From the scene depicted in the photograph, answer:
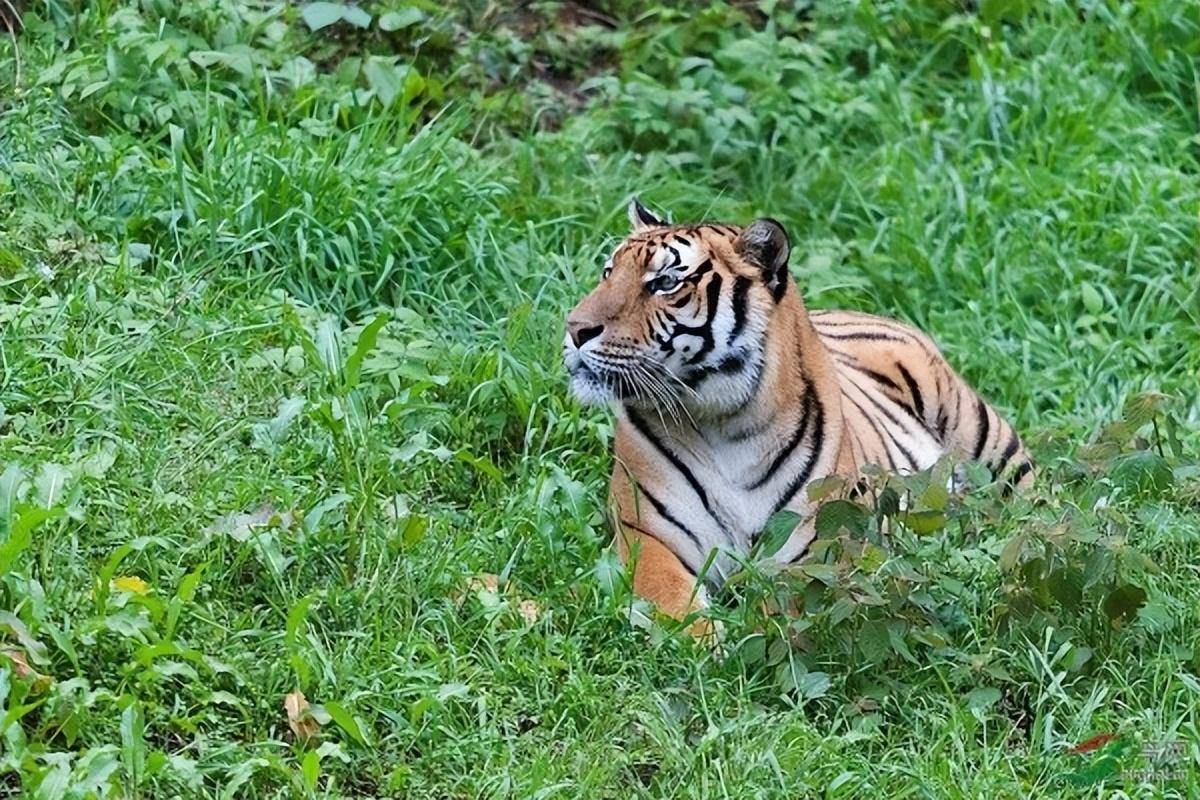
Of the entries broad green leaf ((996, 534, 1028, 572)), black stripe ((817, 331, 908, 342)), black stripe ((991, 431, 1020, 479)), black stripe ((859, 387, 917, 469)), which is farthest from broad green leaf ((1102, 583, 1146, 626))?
black stripe ((817, 331, 908, 342))

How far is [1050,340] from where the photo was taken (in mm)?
6832

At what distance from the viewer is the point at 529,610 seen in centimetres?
461

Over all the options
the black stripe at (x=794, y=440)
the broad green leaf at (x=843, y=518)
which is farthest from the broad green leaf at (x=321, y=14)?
the broad green leaf at (x=843, y=518)

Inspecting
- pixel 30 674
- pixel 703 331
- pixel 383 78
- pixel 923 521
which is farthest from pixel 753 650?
pixel 383 78

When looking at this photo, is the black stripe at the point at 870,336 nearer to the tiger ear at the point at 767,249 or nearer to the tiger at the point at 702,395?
the tiger at the point at 702,395

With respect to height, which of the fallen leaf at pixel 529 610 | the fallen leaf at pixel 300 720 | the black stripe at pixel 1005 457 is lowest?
the black stripe at pixel 1005 457

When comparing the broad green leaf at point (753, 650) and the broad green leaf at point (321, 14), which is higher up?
the broad green leaf at point (321, 14)

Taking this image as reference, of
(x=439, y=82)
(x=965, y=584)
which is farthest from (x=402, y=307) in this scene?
(x=965, y=584)

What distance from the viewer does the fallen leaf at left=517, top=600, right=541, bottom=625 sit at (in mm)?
4555

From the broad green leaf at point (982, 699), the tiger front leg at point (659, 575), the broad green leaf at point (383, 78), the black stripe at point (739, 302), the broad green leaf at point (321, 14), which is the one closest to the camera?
the broad green leaf at point (982, 699)

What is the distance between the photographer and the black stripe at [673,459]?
16.7 ft

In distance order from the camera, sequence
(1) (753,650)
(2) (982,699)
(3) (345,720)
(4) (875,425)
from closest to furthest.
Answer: (3) (345,720)
(2) (982,699)
(1) (753,650)
(4) (875,425)

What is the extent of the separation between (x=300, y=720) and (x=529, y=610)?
2.62ft

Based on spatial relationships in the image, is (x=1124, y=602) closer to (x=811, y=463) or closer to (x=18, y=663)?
(x=811, y=463)
